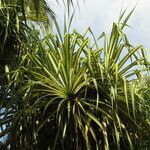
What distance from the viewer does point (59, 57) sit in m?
5.37

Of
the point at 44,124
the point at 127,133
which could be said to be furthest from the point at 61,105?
the point at 127,133

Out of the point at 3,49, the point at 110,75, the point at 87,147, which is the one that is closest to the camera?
the point at 87,147

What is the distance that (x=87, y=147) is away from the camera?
4.85 metres

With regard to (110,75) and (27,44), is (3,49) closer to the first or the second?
(27,44)

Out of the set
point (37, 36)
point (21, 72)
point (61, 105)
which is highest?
point (37, 36)

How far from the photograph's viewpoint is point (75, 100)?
200 inches

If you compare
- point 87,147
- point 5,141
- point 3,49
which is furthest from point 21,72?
point 87,147

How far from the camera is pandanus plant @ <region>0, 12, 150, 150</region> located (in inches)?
197

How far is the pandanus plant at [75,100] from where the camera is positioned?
501cm

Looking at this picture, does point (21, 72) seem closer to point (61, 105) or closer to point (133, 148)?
point (61, 105)

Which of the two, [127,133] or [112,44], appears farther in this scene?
[112,44]

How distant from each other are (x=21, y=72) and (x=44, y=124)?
590 millimetres

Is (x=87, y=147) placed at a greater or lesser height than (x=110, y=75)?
lesser

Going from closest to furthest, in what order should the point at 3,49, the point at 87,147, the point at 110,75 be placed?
the point at 87,147
the point at 110,75
the point at 3,49
